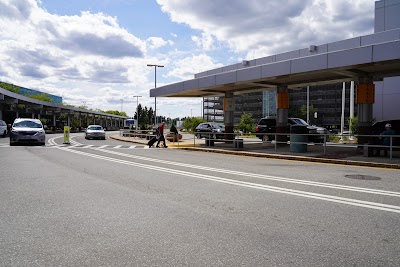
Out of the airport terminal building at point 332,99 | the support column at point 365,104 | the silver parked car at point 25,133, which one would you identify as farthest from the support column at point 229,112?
the silver parked car at point 25,133

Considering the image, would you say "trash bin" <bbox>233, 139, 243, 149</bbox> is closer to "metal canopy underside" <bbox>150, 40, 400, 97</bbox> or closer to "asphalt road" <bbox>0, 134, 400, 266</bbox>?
"metal canopy underside" <bbox>150, 40, 400, 97</bbox>

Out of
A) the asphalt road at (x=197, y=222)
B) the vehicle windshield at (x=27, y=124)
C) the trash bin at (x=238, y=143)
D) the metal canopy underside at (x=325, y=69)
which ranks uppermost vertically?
the metal canopy underside at (x=325, y=69)

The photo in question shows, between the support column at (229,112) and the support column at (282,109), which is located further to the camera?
the support column at (229,112)

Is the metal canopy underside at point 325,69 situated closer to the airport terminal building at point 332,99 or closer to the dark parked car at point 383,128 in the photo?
the dark parked car at point 383,128

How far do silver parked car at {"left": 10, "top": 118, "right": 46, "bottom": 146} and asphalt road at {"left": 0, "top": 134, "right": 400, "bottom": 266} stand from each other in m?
13.7

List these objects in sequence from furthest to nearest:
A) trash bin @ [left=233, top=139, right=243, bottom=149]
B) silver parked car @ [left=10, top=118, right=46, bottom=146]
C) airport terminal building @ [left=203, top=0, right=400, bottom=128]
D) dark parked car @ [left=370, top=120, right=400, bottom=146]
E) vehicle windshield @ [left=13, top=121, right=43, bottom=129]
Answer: airport terminal building @ [left=203, top=0, right=400, bottom=128] → vehicle windshield @ [left=13, top=121, right=43, bottom=129] → silver parked car @ [left=10, top=118, right=46, bottom=146] → trash bin @ [left=233, top=139, right=243, bottom=149] → dark parked car @ [left=370, top=120, right=400, bottom=146]

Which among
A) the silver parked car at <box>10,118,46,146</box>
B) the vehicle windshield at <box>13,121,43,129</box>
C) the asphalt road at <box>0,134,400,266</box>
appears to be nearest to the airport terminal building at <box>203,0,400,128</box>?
the vehicle windshield at <box>13,121,43,129</box>

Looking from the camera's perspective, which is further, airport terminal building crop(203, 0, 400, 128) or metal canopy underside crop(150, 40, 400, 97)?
airport terminal building crop(203, 0, 400, 128)

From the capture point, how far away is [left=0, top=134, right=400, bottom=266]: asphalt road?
3836mm

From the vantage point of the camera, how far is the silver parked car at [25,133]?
21.4 metres

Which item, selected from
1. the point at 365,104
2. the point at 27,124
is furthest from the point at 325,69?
the point at 27,124

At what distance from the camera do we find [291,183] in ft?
28.7

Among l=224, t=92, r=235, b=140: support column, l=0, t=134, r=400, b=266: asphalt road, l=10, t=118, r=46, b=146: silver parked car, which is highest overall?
l=224, t=92, r=235, b=140: support column

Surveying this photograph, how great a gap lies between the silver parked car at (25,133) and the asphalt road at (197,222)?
1368 cm
